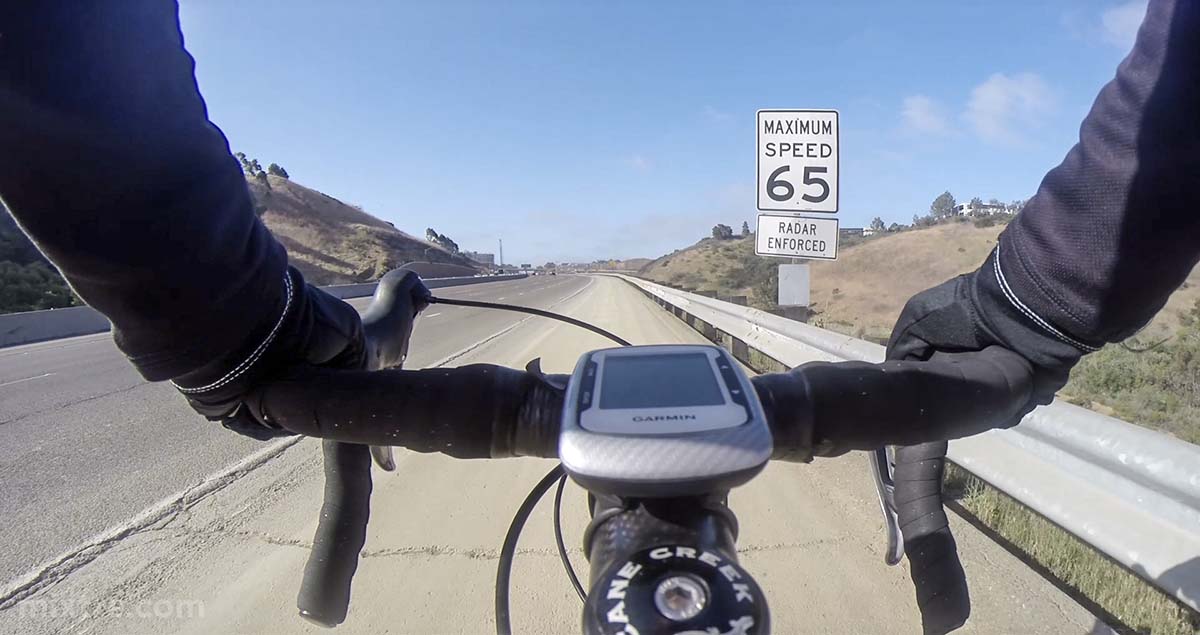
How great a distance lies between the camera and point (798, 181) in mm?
8828

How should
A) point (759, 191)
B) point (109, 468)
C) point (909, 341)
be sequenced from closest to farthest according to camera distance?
1. point (909, 341)
2. point (109, 468)
3. point (759, 191)

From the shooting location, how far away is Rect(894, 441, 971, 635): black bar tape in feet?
3.90

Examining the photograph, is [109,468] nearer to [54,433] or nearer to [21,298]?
[54,433]

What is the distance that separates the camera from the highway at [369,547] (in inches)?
109

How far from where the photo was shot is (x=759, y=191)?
9016mm

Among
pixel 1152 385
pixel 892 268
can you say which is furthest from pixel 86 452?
pixel 892 268

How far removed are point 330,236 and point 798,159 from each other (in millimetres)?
69483

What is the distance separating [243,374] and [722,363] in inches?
25.6

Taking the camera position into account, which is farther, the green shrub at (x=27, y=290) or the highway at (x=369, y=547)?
the green shrub at (x=27, y=290)

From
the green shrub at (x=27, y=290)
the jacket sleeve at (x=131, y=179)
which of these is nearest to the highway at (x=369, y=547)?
the jacket sleeve at (x=131, y=179)

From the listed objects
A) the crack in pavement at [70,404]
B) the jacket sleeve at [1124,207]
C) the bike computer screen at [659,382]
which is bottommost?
the crack in pavement at [70,404]

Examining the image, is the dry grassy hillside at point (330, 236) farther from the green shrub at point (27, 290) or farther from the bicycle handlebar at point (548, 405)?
the bicycle handlebar at point (548, 405)

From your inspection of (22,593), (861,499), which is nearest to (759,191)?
(861,499)

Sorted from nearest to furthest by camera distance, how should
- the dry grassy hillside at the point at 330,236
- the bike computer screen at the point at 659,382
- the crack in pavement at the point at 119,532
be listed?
1. the bike computer screen at the point at 659,382
2. the crack in pavement at the point at 119,532
3. the dry grassy hillside at the point at 330,236
